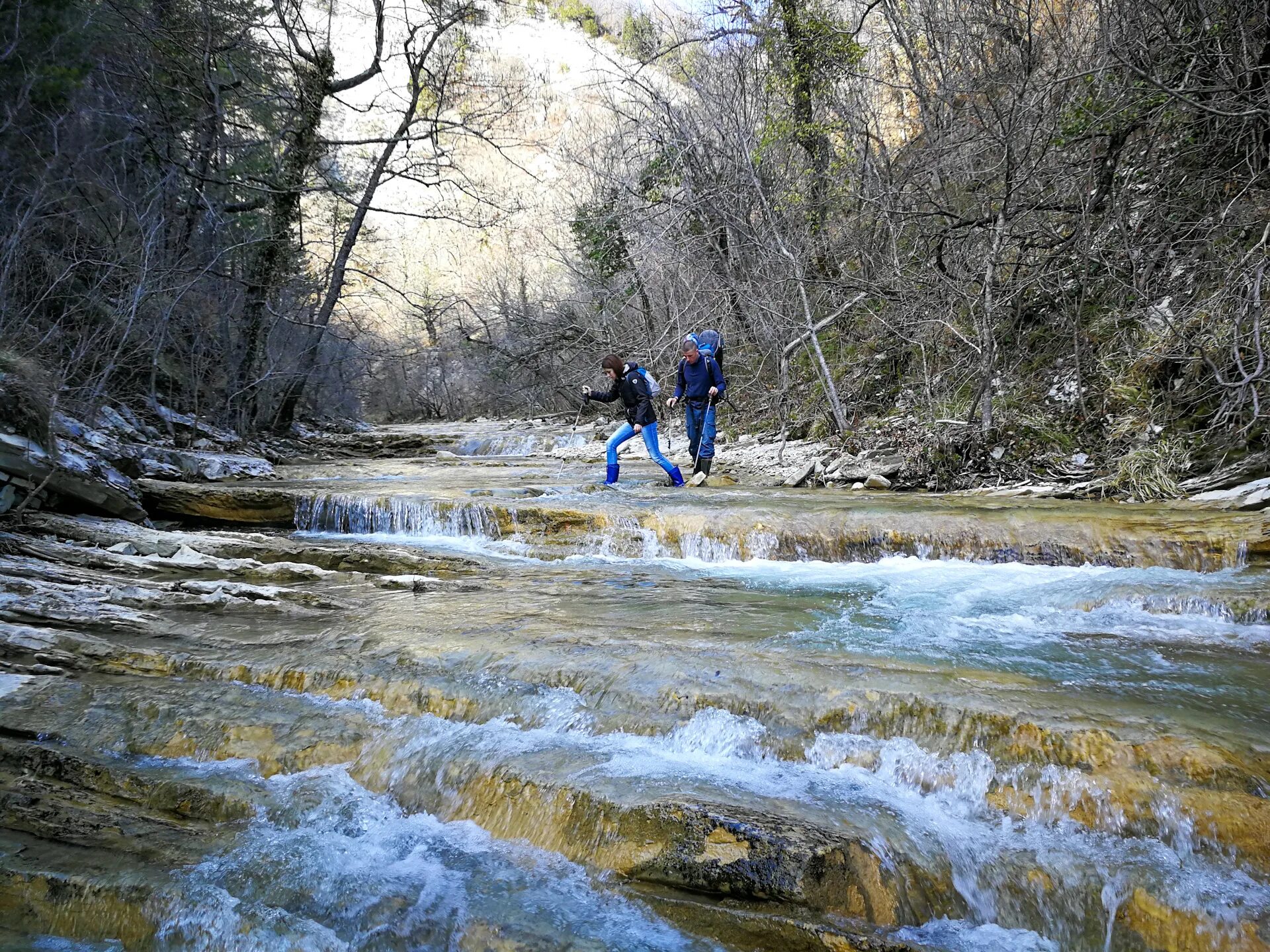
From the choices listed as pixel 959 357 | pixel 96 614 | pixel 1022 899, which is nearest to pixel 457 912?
pixel 1022 899

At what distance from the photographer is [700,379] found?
9797 millimetres

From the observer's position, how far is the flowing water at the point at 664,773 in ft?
8.07

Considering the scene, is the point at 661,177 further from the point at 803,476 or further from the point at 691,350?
the point at 803,476

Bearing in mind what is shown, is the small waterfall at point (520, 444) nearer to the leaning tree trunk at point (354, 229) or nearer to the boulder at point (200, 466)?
the leaning tree trunk at point (354, 229)

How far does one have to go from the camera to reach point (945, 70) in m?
10.1

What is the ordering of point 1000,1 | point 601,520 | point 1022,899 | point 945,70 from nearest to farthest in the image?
point 1022,899
point 601,520
point 1000,1
point 945,70

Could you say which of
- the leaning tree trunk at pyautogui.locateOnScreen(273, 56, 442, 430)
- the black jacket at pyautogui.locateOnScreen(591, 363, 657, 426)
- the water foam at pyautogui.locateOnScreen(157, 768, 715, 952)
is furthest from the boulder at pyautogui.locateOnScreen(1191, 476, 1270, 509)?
the leaning tree trunk at pyautogui.locateOnScreen(273, 56, 442, 430)

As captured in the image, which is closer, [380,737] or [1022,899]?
[1022,899]

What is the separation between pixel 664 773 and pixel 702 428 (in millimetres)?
7410

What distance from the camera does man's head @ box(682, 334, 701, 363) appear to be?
9.63 m

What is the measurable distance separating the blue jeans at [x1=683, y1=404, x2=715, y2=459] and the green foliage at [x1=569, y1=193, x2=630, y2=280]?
22.7ft

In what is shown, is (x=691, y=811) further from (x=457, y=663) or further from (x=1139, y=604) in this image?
(x=1139, y=604)

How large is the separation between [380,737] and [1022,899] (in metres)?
2.64

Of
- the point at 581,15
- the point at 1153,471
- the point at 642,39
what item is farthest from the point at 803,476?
the point at 581,15
